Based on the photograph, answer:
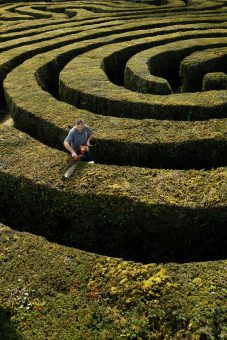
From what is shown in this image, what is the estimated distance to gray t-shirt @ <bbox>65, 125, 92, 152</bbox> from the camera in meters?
11.3

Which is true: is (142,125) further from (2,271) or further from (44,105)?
(2,271)

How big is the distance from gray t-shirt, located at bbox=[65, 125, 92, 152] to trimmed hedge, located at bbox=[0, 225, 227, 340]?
12.1 feet

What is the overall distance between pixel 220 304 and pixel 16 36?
77.1 feet

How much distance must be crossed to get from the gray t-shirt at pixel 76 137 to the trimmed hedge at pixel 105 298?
3683 mm

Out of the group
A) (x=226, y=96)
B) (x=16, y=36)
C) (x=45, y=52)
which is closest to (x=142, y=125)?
(x=226, y=96)

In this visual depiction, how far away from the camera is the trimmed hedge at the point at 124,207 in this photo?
9641mm

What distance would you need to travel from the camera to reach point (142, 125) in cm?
1289

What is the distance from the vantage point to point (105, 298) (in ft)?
24.5

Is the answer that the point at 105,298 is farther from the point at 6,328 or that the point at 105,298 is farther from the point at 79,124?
the point at 79,124

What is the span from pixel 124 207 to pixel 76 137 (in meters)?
2.58

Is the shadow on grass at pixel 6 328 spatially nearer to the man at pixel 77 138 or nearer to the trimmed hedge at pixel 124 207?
the trimmed hedge at pixel 124 207

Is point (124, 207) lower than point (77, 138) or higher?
lower

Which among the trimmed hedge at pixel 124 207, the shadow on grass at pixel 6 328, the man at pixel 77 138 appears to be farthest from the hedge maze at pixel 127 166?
the shadow on grass at pixel 6 328

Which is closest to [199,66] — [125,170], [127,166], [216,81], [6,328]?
[216,81]
